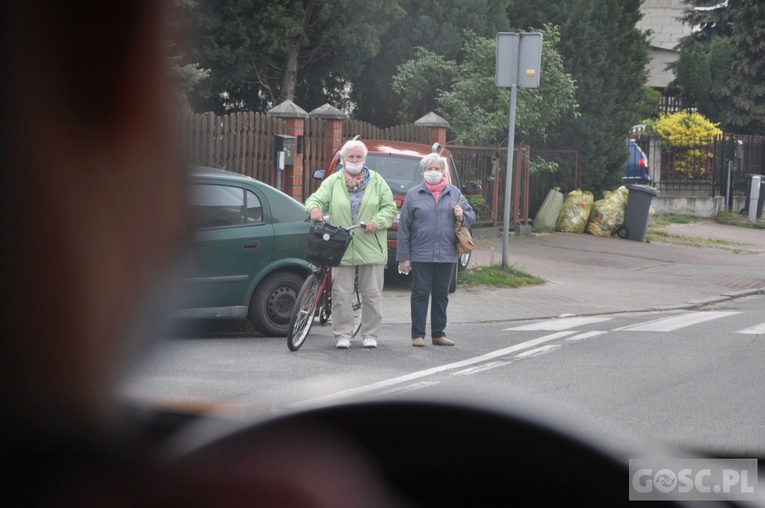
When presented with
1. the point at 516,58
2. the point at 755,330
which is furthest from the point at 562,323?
the point at 516,58

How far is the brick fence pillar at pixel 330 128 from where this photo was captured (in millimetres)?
14164

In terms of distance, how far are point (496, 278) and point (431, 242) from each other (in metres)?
4.83

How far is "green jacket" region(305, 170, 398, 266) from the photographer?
848 cm

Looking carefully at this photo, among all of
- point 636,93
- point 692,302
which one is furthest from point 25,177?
point 636,93

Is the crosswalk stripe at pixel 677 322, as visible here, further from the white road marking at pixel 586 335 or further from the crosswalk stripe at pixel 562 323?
the crosswalk stripe at pixel 562 323

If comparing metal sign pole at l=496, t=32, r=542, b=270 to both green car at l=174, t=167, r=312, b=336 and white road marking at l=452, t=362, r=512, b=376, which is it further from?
white road marking at l=452, t=362, r=512, b=376

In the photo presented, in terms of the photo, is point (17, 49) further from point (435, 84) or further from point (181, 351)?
point (435, 84)

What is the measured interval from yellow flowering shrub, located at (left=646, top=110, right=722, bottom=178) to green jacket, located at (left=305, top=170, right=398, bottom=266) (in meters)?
19.6

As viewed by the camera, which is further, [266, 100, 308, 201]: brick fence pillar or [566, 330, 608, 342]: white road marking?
[266, 100, 308, 201]: brick fence pillar

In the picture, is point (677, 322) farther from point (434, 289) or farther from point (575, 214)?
point (575, 214)

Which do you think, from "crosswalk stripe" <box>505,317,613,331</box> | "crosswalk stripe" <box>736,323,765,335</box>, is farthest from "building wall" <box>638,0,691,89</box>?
"crosswalk stripe" <box>736,323,765,335</box>

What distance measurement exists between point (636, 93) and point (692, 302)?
38.8ft

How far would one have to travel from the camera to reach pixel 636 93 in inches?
925

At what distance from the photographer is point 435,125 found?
16516mm
